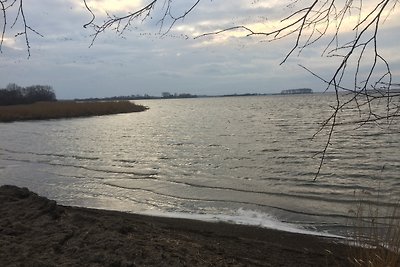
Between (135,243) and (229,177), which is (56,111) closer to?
(229,177)

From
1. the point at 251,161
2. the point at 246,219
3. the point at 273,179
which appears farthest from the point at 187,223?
the point at 251,161

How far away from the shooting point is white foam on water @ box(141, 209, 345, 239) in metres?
9.63

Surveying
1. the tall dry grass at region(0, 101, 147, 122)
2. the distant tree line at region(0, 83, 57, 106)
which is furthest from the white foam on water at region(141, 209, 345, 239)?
the distant tree line at region(0, 83, 57, 106)

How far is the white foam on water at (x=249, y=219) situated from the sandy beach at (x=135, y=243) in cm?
37

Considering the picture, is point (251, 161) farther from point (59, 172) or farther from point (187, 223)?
point (187, 223)

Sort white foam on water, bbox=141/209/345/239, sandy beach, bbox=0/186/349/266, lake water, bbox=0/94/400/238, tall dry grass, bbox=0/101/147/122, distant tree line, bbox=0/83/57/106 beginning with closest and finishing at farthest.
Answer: sandy beach, bbox=0/186/349/266 < white foam on water, bbox=141/209/345/239 < lake water, bbox=0/94/400/238 < tall dry grass, bbox=0/101/147/122 < distant tree line, bbox=0/83/57/106

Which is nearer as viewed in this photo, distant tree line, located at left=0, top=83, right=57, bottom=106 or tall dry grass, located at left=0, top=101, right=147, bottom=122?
tall dry grass, located at left=0, top=101, right=147, bottom=122

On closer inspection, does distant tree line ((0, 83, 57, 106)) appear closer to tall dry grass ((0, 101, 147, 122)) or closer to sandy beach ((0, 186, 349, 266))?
tall dry grass ((0, 101, 147, 122))

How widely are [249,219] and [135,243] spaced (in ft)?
14.1

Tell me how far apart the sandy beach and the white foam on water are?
0.37 meters

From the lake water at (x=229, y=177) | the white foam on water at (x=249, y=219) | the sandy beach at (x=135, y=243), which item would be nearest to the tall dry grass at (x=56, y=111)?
the lake water at (x=229, y=177)

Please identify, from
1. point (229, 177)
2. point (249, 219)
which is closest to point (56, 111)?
point (229, 177)

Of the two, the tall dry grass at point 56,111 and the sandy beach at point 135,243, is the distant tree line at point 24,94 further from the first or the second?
the sandy beach at point 135,243

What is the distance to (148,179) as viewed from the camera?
54.7 feet
